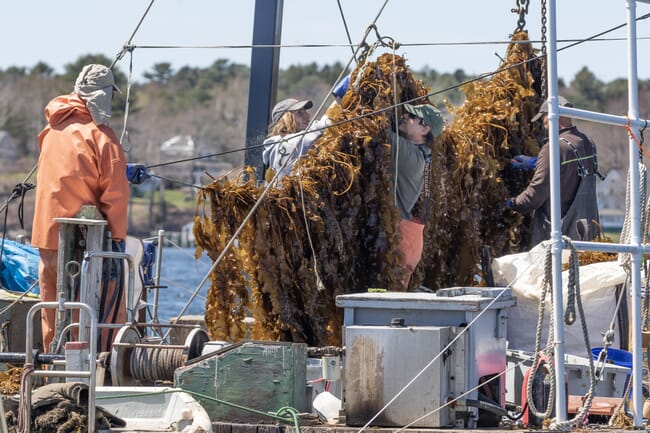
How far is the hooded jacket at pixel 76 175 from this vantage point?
8.95 meters

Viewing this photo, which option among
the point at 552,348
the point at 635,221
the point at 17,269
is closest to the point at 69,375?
the point at 552,348

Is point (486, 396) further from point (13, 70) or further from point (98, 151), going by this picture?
point (13, 70)

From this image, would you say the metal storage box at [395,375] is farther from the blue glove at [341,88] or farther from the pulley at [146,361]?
the blue glove at [341,88]

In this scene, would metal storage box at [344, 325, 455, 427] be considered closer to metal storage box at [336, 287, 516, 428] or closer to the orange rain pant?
metal storage box at [336, 287, 516, 428]

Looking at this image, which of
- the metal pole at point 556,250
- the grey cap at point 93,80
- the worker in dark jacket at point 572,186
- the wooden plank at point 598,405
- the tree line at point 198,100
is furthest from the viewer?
the tree line at point 198,100

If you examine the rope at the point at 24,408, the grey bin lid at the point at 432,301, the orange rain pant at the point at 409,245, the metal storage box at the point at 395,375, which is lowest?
the rope at the point at 24,408

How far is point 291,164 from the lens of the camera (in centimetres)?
1002

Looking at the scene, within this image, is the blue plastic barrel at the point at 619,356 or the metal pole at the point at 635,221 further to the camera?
the blue plastic barrel at the point at 619,356

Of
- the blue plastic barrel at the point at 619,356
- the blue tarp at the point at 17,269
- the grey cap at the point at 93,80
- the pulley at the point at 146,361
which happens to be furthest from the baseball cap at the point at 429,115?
the blue tarp at the point at 17,269

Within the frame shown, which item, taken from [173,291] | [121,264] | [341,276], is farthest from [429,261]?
[173,291]

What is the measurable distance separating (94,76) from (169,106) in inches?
4570

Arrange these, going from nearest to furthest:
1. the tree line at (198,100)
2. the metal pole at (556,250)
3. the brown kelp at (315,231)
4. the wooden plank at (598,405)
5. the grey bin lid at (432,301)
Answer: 1. the metal pole at (556,250)
2. the grey bin lid at (432,301)
3. the wooden plank at (598,405)
4. the brown kelp at (315,231)
5. the tree line at (198,100)

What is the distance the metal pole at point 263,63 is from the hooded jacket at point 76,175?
277 cm

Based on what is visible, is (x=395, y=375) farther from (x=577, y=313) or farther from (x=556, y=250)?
(x=577, y=313)
